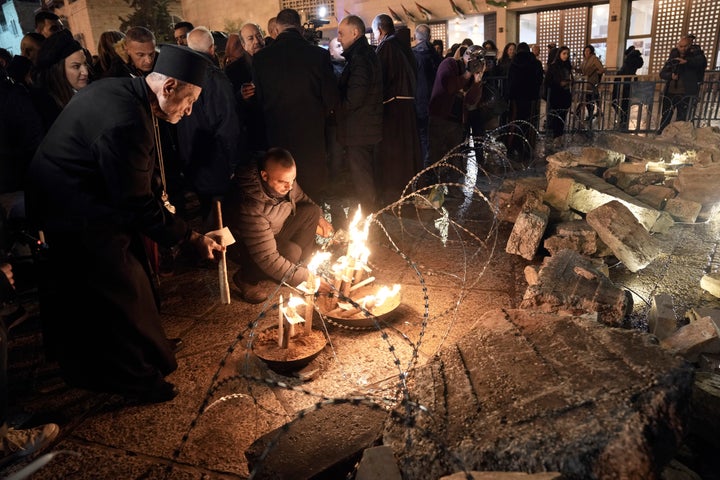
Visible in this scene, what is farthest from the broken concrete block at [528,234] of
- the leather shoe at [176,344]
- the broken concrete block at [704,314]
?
the leather shoe at [176,344]

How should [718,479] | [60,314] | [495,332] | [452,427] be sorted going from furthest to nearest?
1. [60,314]
2. [495,332]
3. [718,479]
4. [452,427]

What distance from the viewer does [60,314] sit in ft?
10.6

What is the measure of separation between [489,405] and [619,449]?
561mm

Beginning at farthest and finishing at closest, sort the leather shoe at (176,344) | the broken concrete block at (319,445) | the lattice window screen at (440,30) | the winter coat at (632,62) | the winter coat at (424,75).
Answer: the lattice window screen at (440,30) < the winter coat at (632,62) < the winter coat at (424,75) < the leather shoe at (176,344) < the broken concrete block at (319,445)

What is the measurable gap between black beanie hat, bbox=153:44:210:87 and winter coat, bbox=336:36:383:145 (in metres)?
3.27

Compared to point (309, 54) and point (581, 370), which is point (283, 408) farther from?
point (309, 54)

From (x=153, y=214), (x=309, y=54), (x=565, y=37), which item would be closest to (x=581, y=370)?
(x=153, y=214)

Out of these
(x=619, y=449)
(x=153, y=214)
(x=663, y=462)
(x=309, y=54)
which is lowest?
(x=663, y=462)

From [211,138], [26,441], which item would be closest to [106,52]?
[211,138]

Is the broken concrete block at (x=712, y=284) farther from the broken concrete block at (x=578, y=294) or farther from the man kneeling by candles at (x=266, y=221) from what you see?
the man kneeling by candles at (x=266, y=221)

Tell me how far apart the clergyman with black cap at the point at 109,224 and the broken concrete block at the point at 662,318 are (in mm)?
3244

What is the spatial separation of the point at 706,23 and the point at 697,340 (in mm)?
15268

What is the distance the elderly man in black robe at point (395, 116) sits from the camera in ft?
21.7

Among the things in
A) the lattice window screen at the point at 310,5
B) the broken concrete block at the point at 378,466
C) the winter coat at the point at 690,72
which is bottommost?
the broken concrete block at the point at 378,466
